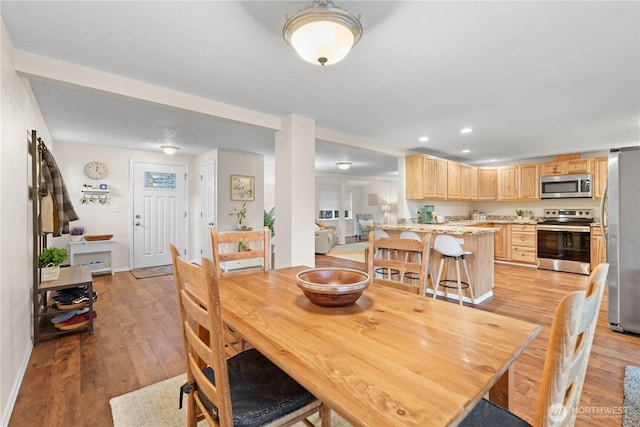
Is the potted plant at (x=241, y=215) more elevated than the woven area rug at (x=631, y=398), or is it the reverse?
the potted plant at (x=241, y=215)

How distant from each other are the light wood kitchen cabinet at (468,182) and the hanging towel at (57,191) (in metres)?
6.42

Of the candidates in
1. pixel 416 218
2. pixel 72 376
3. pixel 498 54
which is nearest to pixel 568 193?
pixel 416 218

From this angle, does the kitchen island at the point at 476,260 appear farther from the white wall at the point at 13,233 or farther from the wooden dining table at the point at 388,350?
the white wall at the point at 13,233

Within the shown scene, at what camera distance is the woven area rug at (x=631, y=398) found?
64.9 inches

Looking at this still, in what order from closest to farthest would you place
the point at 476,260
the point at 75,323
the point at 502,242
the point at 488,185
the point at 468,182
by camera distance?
the point at 75,323 < the point at 476,260 < the point at 502,242 < the point at 468,182 < the point at 488,185

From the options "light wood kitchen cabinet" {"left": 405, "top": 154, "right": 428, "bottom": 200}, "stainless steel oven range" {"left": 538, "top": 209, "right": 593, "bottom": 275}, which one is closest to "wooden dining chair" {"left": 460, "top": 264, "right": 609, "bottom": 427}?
"light wood kitchen cabinet" {"left": 405, "top": 154, "right": 428, "bottom": 200}

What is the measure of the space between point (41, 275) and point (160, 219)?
318cm

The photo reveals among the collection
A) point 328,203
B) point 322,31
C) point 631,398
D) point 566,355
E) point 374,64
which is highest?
point 374,64

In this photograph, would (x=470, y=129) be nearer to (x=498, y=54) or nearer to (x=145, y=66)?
(x=498, y=54)

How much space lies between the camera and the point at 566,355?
0.67 meters

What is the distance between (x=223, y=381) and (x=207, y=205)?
5375mm

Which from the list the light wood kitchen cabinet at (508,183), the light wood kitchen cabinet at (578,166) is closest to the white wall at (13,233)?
the light wood kitchen cabinet at (508,183)

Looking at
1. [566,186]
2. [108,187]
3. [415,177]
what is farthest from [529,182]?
[108,187]

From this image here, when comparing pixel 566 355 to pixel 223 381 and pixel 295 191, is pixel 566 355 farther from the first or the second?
pixel 295 191
